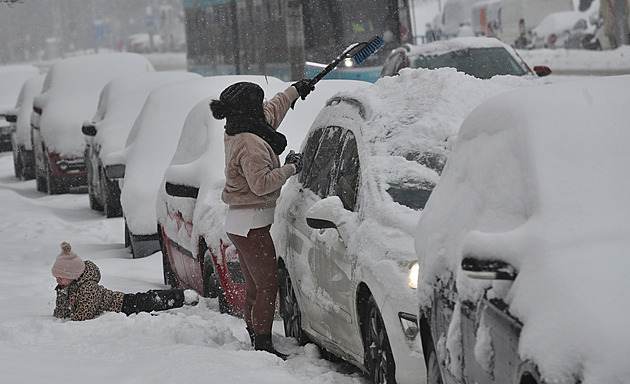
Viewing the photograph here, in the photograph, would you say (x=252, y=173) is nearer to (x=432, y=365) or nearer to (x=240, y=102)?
(x=240, y=102)

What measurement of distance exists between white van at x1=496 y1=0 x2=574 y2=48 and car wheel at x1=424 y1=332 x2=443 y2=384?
46.3m

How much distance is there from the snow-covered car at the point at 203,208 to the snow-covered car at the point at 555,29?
37.3m

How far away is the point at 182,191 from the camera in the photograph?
27.0 feet

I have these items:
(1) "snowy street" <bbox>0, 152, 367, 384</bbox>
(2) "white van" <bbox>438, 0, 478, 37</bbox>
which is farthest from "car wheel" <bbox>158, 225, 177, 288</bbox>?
(2) "white van" <bbox>438, 0, 478, 37</bbox>

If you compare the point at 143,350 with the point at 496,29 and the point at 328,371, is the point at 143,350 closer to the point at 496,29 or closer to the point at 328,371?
the point at 328,371

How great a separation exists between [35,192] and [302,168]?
42.0 ft

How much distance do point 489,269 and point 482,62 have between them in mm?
11492

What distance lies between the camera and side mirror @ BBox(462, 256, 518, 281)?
3.36m

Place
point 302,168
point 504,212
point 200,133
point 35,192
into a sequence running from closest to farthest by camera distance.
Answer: point 504,212
point 302,168
point 200,133
point 35,192

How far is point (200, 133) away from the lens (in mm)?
9047

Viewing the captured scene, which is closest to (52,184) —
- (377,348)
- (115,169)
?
(115,169)

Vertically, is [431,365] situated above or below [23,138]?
above

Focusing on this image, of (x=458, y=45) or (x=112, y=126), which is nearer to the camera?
(x=112, y=126)

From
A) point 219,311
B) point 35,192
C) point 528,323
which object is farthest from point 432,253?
point 35,192
